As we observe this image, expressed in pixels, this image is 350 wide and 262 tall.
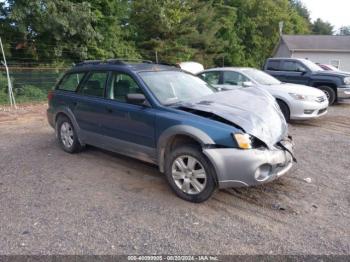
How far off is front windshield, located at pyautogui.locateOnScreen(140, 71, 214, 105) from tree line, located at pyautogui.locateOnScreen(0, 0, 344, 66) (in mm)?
9865

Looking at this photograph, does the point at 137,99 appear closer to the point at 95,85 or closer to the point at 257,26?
the point at 95,85

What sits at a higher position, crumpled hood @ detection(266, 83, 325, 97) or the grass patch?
crumpled hood @ detection(266, 83, 325, 97)

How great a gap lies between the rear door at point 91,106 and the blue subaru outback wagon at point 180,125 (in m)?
0.02

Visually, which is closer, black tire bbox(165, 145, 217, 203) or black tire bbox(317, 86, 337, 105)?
black tire bbox(165, 145, 217, 203)

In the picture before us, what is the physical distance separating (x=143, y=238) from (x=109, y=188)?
1.35 m

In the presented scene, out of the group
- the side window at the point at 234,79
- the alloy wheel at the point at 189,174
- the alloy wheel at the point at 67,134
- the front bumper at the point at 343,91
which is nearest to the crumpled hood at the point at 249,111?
the alloy wheel at the point at 189,174

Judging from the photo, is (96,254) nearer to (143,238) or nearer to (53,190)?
(143,238)

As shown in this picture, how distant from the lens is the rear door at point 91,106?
16.7 ft

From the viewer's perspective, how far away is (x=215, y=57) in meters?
31.2

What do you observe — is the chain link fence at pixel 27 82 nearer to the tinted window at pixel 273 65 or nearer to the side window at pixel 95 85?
the side window at pixel 95 85

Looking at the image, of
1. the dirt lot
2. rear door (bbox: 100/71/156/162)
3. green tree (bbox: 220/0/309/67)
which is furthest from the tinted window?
green tree (bbox: 220/0/309/67)

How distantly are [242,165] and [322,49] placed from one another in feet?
105

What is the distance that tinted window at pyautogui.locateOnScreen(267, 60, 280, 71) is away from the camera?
12020 millimetres

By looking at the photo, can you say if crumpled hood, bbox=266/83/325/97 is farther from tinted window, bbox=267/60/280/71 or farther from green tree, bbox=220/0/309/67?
green tree, bbox=220/0/309/67
